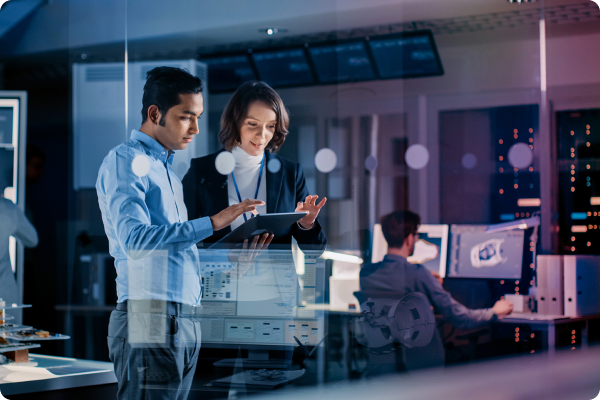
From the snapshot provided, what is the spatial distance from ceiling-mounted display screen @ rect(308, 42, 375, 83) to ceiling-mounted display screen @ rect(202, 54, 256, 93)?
0.38 m

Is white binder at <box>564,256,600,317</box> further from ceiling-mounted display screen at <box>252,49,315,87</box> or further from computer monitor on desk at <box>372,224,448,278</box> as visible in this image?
ceiling-mounted display screen at <box>252,49,315,87</box>

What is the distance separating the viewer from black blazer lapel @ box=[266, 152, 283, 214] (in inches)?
93.6

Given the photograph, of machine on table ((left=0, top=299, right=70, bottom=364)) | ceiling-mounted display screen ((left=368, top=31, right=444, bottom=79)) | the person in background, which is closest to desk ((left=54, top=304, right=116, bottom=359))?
the person in background

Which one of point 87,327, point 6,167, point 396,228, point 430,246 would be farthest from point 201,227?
point 87,327

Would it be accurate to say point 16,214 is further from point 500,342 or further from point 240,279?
point 500,342

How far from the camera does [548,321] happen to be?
115 inches

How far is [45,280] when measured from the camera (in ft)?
18.4

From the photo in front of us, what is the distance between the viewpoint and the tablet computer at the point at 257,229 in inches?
91.4

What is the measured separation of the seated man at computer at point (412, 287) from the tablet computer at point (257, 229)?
801mm

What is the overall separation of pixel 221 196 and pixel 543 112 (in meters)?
2.46

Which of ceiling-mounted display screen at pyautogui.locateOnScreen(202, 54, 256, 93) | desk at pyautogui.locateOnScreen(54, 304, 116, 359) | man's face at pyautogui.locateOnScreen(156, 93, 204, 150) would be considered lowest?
desk at pyautogui.locateOnScreen(54, 304, 116, 359)

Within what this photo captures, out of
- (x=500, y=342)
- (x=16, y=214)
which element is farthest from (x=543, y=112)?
(x=16, y=214)

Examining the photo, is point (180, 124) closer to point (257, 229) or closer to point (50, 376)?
point (257, 229)

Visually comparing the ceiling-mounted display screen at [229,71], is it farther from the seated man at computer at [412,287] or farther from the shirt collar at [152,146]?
the seated man at computer at [412,287]
